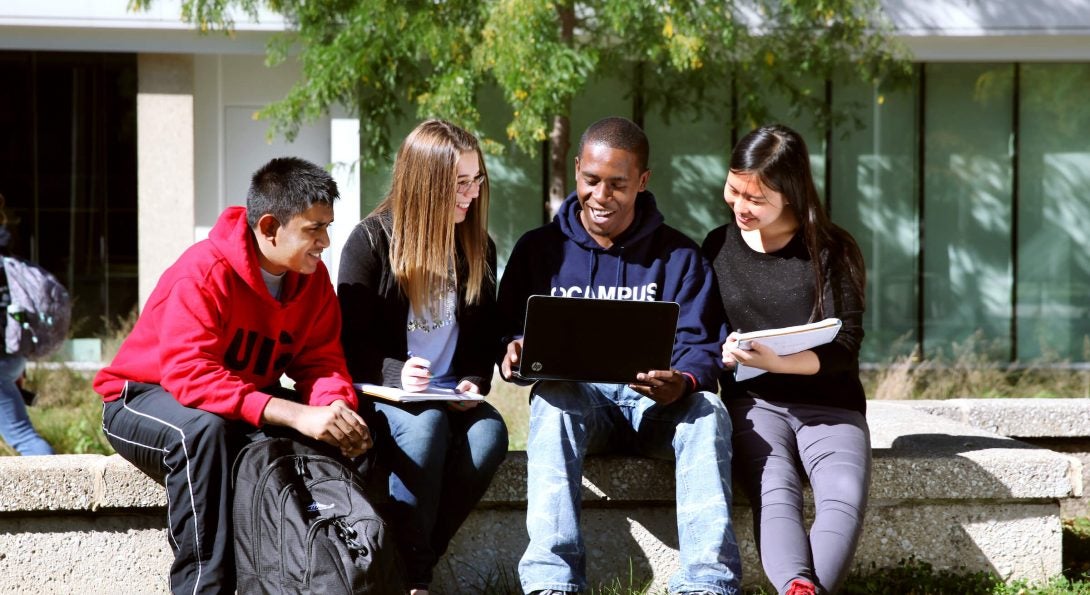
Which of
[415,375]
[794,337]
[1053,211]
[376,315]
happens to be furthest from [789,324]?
[1053,211]

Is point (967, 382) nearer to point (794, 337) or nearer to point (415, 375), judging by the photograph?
point (794, 337)

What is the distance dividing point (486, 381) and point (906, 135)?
31.9 feet

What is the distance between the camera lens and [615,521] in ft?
14.2

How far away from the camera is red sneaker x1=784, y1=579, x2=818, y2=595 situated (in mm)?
3594

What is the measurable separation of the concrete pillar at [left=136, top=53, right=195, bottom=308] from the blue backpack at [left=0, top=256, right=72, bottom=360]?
6.23 m

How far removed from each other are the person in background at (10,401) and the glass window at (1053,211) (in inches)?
409

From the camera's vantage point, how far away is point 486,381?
4.25m

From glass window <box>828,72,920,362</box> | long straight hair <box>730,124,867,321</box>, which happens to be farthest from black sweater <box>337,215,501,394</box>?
glass window <box>828,72,920,362</box>

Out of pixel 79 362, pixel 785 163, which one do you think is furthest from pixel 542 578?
pixel 79 362

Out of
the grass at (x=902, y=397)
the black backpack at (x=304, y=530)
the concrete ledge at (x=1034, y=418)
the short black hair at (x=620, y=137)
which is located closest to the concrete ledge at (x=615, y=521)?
the grass at (x=902, y=397)

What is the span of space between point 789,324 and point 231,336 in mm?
1957

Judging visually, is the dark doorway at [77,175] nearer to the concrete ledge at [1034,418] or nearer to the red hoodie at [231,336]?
the red hoodie at [231,336]

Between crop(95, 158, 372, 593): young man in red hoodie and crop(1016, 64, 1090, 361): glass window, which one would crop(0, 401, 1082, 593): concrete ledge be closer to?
crop(95, 158, 372, 593): young man in red hoodie

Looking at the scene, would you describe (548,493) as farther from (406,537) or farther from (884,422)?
(884,422)
